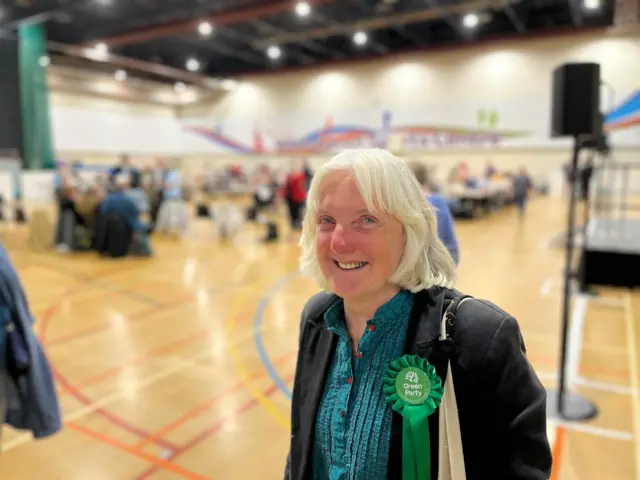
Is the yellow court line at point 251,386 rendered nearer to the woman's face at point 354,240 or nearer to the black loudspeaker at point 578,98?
the woman's face at point 354,240

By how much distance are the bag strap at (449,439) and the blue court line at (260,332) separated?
2.16 m

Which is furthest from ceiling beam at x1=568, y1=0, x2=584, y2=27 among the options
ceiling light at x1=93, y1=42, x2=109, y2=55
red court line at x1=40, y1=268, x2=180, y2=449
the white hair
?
the white hair

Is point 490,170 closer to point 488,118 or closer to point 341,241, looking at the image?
point 488,118

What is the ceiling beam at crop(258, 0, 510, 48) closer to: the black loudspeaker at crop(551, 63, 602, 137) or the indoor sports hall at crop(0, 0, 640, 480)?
the indoor sports hall at crop(0, 0, 640, 480)

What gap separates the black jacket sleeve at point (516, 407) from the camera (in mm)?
1063

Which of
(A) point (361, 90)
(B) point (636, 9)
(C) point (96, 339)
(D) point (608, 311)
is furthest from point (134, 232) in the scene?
(A) point (361, 90)

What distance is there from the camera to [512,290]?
6840mm

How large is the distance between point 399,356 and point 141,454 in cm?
252

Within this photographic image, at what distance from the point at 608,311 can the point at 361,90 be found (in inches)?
800

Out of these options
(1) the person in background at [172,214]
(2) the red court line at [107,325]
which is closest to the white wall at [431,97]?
(1) the person in background at [172,214]

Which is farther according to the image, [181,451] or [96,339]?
[96,339]

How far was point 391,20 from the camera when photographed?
17.4m

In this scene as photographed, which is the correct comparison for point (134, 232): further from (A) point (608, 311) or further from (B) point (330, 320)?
(B) point (330, 320)

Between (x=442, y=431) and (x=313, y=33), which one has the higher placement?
(x=313, y=33)
